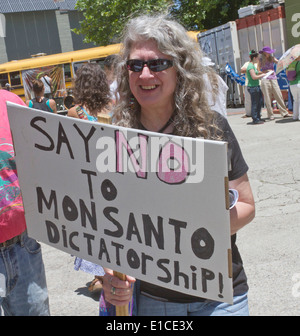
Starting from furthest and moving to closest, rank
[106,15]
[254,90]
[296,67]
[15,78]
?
[106,15]
[15,78]
[254,90]
[296,67]

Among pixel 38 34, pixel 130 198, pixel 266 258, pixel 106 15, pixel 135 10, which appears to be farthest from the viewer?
pixel 38 34

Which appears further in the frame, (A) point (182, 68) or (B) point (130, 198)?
(A) point (182, 68)

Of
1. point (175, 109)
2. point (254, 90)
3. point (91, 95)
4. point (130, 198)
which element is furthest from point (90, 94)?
point (254, 90)

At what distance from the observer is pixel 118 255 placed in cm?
167

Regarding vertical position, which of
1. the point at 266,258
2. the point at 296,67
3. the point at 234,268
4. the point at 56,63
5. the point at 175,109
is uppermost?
the point at 56,63

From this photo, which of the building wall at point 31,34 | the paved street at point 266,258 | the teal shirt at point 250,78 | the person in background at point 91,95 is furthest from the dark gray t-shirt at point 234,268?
the building wall at point 31,34

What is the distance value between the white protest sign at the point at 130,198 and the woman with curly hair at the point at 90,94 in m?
2.26

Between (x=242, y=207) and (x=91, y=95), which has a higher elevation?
(x=91, y=95)

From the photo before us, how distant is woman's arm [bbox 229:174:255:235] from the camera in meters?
1.81

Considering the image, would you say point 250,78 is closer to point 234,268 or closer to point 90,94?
point 90,94

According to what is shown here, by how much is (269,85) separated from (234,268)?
1092 cm

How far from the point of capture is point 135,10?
21812 millimetres

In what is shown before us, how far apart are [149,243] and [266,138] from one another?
8.67 m

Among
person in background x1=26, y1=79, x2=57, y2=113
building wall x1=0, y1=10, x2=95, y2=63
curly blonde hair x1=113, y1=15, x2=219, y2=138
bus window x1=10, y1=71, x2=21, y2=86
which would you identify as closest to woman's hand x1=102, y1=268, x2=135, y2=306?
curly blonde hair x1=113, y1=15, x2=219, y2=138
